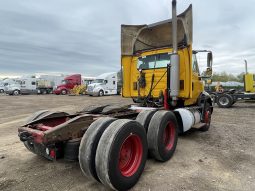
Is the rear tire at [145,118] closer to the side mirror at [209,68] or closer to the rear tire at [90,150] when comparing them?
the rear tire at [90,150]

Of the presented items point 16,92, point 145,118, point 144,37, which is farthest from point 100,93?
point 145,118

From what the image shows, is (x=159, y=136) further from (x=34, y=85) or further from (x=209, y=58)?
(x=34, y=85)

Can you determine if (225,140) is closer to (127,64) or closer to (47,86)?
(127,64)

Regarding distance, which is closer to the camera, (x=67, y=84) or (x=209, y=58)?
(x=209, y=58)

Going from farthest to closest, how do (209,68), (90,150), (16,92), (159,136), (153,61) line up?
(16,92) < (209,68) < (153,61) < (159,136) < (90,150)

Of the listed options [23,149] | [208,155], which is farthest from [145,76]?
[23,149]

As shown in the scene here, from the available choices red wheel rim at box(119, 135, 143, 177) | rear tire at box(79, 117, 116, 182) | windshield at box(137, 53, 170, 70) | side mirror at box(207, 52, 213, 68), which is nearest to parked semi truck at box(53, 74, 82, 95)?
windshield at box(137, 53, 170, 70)

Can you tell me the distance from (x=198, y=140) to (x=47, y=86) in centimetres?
3735

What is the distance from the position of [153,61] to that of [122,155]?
3795 mm

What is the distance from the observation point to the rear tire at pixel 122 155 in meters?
3.10

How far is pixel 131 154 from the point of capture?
3787 mm

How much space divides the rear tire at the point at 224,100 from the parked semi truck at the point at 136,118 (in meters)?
8.00

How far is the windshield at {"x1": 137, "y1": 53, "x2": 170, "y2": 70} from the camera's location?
6535 millimetres

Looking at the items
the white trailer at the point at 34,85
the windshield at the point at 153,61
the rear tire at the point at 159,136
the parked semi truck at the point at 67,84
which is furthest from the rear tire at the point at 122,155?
the white trailer at the point at 34,85
